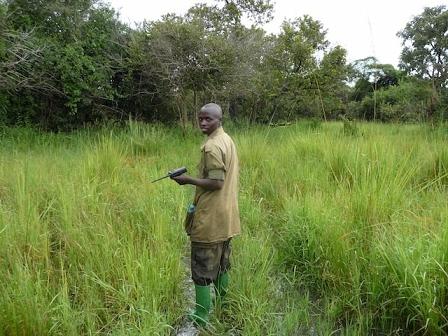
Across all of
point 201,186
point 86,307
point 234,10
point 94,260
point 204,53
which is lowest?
point 86,307

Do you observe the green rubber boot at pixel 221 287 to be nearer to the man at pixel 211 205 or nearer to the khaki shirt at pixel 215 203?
the man at pixel 211 205

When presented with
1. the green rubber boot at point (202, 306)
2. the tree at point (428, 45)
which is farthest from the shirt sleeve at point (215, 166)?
the tree at point (428, 45)

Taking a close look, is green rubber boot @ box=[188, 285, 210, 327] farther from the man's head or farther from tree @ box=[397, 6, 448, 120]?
tree @ box=[397, 6, 448, 120]

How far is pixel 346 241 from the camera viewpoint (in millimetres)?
2395

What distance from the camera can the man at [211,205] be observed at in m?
1.95

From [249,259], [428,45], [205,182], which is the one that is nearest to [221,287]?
[249,259]

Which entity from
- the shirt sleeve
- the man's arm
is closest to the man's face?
the shirt sleeve

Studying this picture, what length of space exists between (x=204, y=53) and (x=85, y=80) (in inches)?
123

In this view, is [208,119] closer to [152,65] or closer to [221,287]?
[221,287]

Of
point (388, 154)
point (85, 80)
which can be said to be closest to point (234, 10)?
point (85, 80)

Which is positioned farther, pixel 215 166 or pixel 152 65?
pixel 152 65

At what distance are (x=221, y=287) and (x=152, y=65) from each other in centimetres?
744

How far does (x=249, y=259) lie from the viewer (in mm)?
2588

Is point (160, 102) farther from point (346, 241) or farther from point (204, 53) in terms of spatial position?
point (346, 241)
